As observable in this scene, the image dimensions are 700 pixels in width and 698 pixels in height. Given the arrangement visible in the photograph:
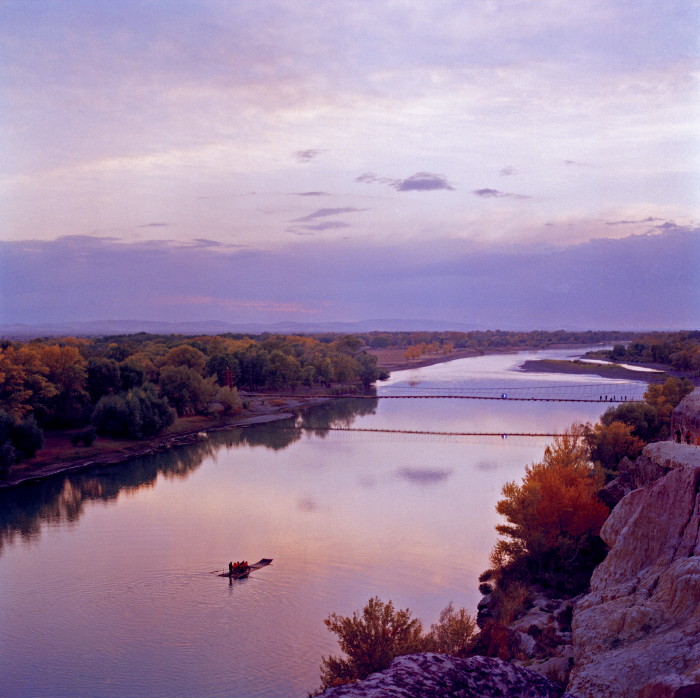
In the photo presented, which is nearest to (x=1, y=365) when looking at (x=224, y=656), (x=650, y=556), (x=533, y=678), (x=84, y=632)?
(x=84, y=632)

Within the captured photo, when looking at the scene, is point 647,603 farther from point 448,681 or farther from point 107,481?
point 107,481

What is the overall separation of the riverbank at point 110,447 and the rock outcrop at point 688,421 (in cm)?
2695

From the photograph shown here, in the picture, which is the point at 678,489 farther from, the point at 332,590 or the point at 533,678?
the point at 332,590

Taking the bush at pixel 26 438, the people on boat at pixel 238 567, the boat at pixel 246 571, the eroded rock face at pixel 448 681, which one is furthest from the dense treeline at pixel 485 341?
the eroded rock face at pixel 448 681

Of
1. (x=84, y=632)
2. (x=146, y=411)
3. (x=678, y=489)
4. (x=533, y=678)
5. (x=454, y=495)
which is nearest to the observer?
(x=533, y=678)

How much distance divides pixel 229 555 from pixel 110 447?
20.3 meters

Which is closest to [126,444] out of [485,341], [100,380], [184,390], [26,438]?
[26,438]

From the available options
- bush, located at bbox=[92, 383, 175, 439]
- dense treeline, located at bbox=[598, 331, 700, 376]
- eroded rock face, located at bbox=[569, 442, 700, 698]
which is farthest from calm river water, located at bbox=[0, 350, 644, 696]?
dense treeline, located at bbox=[598, 331, 700, 376]

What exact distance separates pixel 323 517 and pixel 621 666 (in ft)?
58.4

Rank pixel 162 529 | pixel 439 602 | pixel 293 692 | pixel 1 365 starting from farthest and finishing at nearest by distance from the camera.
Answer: pixel 1 365, pixel 162 529, pixel 439 602, pixel 293 692

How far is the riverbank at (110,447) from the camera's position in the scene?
33.4m

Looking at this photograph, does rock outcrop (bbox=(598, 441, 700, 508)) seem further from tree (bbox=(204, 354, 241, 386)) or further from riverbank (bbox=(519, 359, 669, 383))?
riverbank (bbox=(519, 359, 669, 383))

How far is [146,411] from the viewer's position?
136 ft

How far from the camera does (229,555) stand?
20.5m
